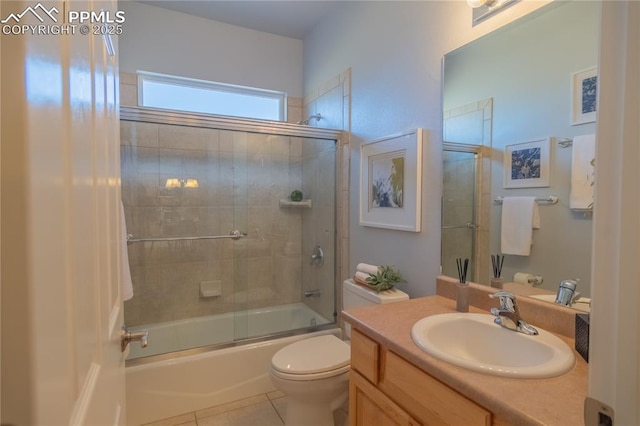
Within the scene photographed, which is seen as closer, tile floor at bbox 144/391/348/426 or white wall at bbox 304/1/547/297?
white wall at bbox 304/1/547/297

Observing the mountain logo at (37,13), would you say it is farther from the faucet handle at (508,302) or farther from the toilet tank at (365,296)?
the toilet tank at (365,296)

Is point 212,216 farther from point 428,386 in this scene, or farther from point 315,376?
point 428,386

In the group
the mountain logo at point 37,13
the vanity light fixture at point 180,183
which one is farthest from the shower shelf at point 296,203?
the mountain logo at point 37,13

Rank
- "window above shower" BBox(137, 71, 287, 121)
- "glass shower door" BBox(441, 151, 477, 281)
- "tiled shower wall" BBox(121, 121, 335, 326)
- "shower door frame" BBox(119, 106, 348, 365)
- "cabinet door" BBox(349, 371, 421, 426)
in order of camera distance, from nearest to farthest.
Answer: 1. "cabinet door" BBox(349, 371, 421, 426)
2. "glass shower door" BBox(441, 151, 477, 281)
3. "shower door frame" BBox(119, 106, 348, 365)
4. "tiled shower wall" BBox(121, 121, 335, 326)
5. "window above shower" BBox(137, 71, 287, 121)

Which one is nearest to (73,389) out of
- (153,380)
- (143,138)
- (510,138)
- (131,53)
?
(510,138)

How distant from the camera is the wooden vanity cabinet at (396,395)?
2.72 ft

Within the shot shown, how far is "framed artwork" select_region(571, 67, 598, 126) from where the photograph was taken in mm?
1051

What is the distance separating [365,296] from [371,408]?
697 mm

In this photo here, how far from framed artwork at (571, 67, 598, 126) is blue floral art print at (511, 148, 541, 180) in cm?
16

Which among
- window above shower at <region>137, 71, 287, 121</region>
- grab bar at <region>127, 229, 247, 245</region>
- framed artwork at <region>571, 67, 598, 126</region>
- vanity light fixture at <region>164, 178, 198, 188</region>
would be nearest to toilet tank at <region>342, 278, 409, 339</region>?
framed artwork at <region>571, 67, 598, 126</region>

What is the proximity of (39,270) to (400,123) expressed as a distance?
1.82m

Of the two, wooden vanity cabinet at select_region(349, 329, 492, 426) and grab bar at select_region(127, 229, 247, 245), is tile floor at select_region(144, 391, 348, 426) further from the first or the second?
grab bar at select_region(127, 229, 247, 245)

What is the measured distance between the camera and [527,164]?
1.26m

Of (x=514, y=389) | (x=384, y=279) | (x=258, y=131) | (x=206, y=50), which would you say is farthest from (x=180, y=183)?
(x=514, y=389)
